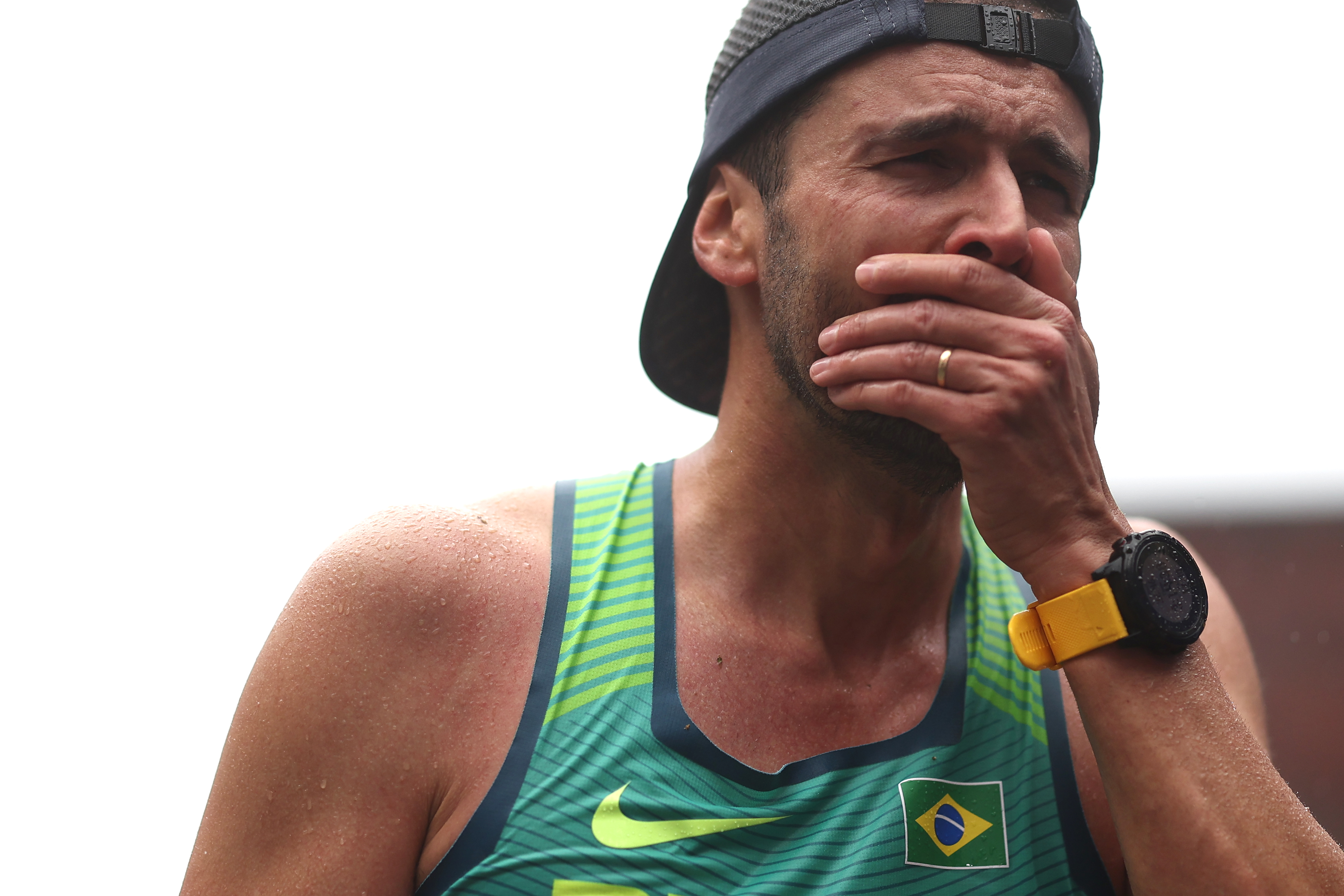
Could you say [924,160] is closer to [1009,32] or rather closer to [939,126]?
[939,126]

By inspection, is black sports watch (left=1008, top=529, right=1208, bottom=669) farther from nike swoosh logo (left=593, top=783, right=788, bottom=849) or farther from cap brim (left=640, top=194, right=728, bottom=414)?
cap brim (left=640, top=194, right=728, bottom=414)

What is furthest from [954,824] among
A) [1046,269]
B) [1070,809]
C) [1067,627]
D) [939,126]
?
[939,126]

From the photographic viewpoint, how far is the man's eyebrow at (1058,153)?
2283 millimetres

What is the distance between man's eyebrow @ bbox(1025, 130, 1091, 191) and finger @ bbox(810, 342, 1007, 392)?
681mm

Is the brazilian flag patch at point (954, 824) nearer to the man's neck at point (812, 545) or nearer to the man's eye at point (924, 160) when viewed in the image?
the man's neck at point (812, 545)

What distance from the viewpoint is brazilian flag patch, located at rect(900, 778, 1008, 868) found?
2.06m

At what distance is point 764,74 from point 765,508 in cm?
114

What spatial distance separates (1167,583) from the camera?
6.23ft

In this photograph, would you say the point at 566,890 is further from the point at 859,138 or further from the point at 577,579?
the point at 859,138

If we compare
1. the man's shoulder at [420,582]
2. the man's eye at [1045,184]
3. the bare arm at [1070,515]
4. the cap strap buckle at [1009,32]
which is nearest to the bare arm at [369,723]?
the man's shoulder at [420,582]

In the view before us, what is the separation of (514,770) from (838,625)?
0.91 meters

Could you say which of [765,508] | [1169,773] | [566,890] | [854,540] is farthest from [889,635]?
[566,890]

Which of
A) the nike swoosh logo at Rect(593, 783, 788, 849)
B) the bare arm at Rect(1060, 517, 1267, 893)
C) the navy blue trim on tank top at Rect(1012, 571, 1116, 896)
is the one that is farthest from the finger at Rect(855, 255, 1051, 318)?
the nike swoosh logo at Rect(593, 783, 788, 849)

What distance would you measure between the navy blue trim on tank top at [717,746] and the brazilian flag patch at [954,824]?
0.31 feet
